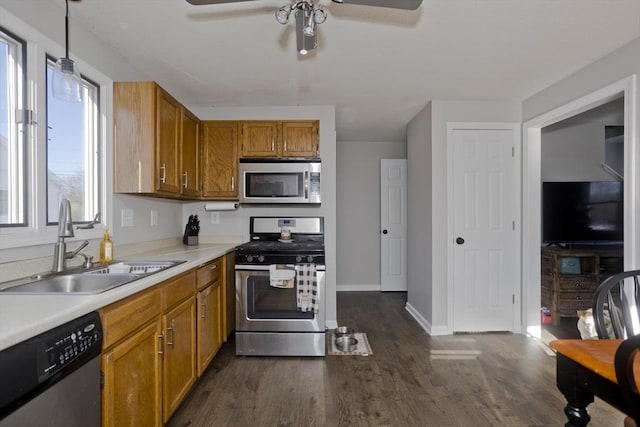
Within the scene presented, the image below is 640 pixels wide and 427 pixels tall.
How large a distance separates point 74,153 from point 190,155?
1.00m

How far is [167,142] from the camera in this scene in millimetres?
2420

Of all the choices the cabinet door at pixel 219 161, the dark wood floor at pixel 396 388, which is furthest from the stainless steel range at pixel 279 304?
the cabinet door at pixel 219 161

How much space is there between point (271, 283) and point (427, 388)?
135 cm

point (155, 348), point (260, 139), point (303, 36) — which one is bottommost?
point (155, 348)

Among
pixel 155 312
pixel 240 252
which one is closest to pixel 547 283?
pixel 240 252

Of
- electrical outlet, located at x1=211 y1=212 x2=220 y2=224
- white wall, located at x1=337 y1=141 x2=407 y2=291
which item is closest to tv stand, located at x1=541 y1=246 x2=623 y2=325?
white wall, located at x1=337 y1=141 x2=407 y2=291

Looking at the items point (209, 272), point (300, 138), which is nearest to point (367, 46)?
point (300, 138)

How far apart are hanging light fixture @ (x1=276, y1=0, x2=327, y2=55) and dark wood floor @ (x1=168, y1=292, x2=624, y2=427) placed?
6.72 feet

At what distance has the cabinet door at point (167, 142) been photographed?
Answer: 7.40ft

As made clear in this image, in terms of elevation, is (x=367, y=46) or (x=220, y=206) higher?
(x=367, y=46)

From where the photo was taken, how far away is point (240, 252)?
266 centimetres

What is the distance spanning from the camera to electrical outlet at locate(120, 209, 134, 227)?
232cm

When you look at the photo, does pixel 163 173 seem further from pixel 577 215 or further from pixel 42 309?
pixel 577 215

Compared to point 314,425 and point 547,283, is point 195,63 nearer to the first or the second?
point 314,425
